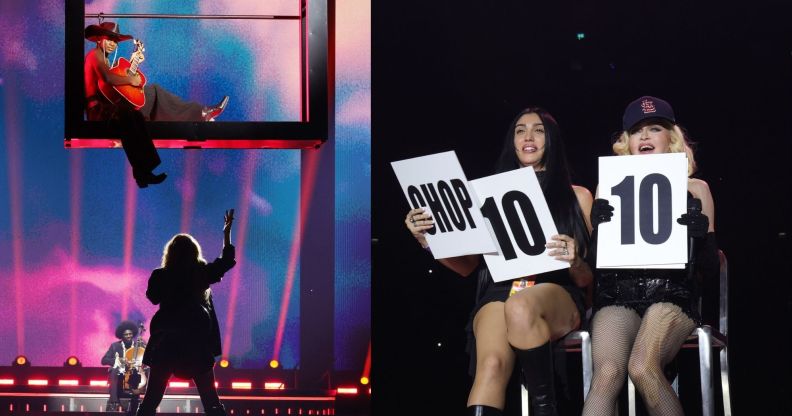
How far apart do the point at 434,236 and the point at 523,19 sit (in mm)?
1077

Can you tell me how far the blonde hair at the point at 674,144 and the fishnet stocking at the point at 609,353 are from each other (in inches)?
26.8

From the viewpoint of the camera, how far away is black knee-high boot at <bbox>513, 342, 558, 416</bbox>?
351cm

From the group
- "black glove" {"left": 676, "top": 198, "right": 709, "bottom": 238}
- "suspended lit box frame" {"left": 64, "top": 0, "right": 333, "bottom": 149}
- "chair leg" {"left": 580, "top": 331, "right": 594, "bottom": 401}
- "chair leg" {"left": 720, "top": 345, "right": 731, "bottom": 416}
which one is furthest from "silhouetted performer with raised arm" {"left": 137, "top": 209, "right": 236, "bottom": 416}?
"chair leg" {"left": 720, "top": 345, "right": 731, "bottom": 416}

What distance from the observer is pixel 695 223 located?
3637 mm

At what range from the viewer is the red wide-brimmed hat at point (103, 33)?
4.44 meters

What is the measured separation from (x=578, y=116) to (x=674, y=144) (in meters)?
0.53

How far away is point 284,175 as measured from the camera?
497cm

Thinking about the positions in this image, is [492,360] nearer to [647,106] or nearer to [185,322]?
[647,106]

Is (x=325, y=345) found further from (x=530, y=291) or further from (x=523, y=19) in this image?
(x=523, y=19)

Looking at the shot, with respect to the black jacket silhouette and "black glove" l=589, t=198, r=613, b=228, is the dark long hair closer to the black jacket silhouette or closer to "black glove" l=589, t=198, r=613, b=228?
"black glove" l=589, t=198, r=613, b=228

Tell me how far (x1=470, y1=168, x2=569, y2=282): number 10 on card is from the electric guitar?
1.64m

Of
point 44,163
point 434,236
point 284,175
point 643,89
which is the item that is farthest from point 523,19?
point 44,163

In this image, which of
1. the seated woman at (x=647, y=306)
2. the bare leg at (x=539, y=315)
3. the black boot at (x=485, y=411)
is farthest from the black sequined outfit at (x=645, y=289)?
the black boot at (x=485, y=411)

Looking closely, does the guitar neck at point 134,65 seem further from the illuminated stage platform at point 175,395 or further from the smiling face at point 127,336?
the illuminated stage platform at point 175,395
